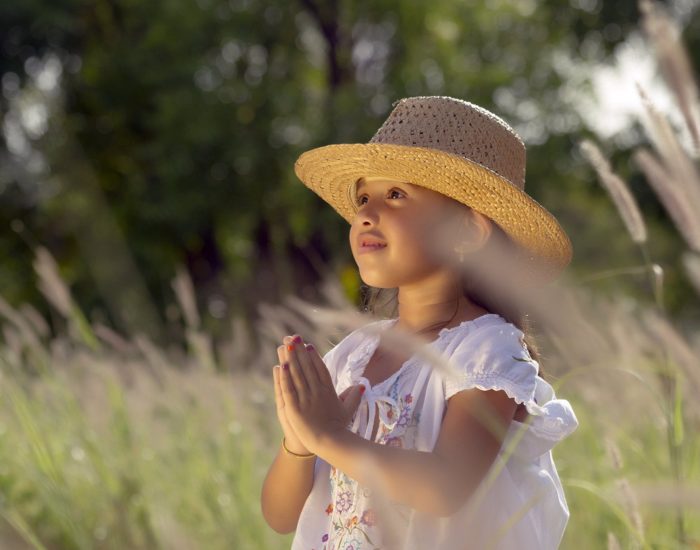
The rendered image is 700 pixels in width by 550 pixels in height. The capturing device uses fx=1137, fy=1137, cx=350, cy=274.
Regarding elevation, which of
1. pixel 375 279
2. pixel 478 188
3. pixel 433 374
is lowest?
pixel 433 374

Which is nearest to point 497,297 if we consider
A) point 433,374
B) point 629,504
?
point 433,374

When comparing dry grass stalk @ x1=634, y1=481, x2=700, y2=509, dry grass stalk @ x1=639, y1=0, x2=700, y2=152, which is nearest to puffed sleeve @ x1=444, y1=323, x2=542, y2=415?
dry grass stalk @ x1=639, y1=0, x2=700, y2=152

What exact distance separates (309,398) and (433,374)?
0.23m

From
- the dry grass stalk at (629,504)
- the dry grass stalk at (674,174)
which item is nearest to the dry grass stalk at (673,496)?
the dry grass stalk at (674,174)

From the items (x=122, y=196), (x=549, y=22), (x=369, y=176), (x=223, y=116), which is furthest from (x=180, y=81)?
(x=369, y=176)

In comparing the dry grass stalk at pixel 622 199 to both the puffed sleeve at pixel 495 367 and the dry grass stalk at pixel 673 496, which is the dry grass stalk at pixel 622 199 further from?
the dry grass stalk at pixel 673 496

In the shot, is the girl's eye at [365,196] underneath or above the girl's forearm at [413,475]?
above

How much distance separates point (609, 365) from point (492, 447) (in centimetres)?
23

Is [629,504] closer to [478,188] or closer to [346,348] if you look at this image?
[478,188]

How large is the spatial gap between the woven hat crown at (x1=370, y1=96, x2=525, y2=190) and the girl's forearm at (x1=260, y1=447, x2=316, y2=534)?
0.59 metres

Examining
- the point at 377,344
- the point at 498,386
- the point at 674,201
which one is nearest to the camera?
the point at 674,201

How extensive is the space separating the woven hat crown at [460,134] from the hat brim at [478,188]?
0.14 feet

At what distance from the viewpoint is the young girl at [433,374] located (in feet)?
5.64

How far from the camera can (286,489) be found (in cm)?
202
